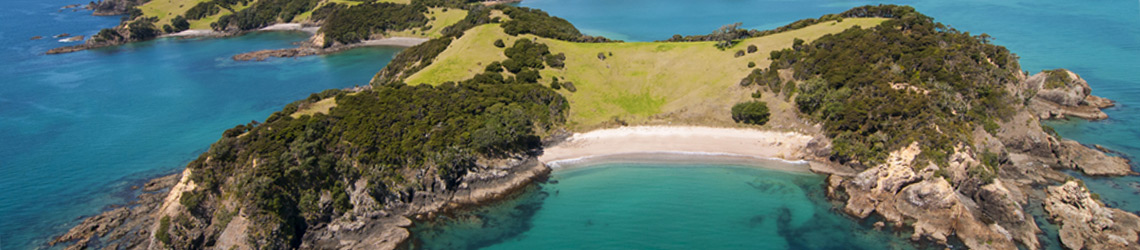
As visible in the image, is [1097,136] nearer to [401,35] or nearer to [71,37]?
[401,35]

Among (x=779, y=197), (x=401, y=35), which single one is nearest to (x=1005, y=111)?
(x=779, y=197)

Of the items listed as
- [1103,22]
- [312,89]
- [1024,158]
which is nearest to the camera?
[1024,158]

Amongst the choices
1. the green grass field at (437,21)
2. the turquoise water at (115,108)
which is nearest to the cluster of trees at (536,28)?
the turquoise water at (115,108)

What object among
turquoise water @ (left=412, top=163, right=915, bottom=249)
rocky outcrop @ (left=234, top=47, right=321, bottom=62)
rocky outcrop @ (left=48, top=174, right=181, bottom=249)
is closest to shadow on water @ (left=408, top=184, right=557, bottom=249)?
turquoise water @ (left=412, top=163, right=915, bottom=249)

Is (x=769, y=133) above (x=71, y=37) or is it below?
below

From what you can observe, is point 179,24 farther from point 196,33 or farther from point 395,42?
point 395,42

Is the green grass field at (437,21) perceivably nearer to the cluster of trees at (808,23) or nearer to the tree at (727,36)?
the cluster of trees at (808,23)

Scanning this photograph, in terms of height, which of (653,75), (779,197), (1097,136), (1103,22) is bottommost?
(779,197)
